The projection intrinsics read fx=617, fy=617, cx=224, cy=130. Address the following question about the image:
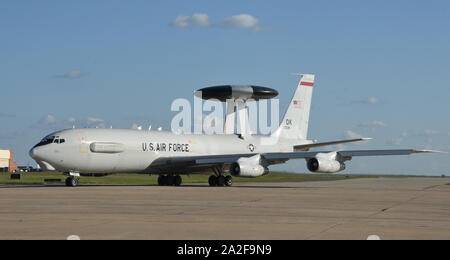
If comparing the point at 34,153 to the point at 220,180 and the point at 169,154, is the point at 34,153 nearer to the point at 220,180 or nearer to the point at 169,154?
the point at 169,154

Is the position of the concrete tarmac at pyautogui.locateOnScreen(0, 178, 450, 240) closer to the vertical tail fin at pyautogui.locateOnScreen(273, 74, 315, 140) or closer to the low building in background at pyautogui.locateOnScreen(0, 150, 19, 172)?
the vertical tail fin at pyautogui.locateOnScreen(273, 74, 315, 140)

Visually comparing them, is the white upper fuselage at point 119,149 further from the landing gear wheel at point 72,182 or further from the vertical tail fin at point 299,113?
the vertical tail fin at point 299,113

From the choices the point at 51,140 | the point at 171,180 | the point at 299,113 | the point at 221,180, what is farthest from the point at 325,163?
the point at 51,140

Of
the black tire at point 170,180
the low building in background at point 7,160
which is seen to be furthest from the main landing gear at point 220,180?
the low building in background at point 7,160

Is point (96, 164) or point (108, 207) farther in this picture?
point (96, 164)

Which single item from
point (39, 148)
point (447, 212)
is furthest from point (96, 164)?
point (447, 212)

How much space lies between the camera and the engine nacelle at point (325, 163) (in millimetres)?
43156

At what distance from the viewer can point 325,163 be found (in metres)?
43.2

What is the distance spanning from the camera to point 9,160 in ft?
490

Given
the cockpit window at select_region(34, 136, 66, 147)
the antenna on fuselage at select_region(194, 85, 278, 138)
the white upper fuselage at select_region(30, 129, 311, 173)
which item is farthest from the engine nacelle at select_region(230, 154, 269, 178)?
the cockpit window at select_region(34, 136, 66, 147)

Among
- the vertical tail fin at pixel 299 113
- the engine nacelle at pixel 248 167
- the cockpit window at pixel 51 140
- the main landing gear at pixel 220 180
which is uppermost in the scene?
the vertical tail fin at pixel 299 113

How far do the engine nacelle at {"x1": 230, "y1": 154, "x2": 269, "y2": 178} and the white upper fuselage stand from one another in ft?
21.0

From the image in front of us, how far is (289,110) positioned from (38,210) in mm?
41132
